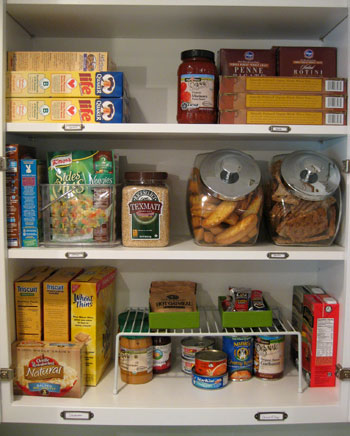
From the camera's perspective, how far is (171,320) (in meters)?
1.56

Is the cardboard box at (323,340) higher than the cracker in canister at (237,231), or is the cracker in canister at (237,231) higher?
the cracker in canister at (237,231)

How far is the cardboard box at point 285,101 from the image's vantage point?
146cm

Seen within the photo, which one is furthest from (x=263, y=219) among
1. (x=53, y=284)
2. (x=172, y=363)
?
(x=53, y=284)

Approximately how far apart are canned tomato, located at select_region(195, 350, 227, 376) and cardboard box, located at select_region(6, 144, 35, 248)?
730 millimetres

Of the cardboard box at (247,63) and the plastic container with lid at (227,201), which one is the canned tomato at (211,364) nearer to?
the plastic container with lid at (227,201)

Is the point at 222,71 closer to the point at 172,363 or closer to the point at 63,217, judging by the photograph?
the point at 63,217

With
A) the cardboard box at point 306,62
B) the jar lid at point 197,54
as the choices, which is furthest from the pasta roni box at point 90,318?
the cardboard box at point 306,62

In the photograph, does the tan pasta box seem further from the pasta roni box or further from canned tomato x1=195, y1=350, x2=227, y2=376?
canned tomato x1=195, y1=350, x2=227, y2=376

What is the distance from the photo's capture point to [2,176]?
1404 millimetres

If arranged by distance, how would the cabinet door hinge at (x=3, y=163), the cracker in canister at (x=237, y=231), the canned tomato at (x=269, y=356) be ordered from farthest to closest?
the canned tomato at (x=269, y=356), the cracker in canister at (x=237, y=231), the cabinet door hinge at (x=3, y=163)

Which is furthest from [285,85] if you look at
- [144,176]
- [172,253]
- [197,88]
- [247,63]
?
[172,253]

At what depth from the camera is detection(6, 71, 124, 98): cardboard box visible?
1434 millimetres

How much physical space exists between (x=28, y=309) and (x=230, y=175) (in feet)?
2.68

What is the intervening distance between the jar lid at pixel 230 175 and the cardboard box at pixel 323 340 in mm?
468
